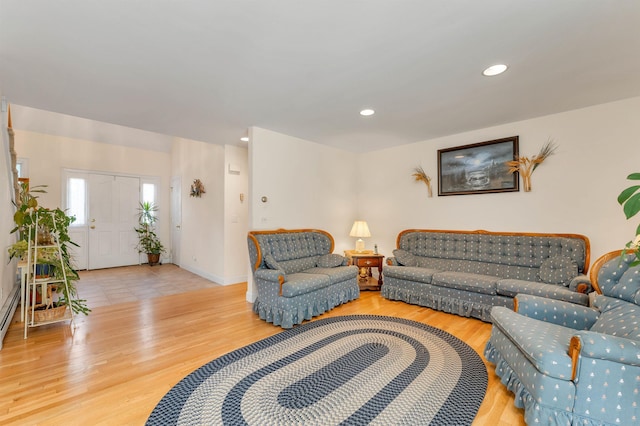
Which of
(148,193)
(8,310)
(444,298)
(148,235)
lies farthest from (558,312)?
(148,193)

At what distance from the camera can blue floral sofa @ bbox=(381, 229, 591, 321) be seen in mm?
3100

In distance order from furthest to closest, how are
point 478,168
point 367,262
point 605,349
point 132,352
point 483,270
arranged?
point 367,262, point 478,168, point 483,270, point 132,352, point 605,349

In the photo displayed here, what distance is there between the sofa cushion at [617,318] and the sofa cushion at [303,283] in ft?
8.02

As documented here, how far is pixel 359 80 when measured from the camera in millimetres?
2611

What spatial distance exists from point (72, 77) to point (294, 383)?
3250mm

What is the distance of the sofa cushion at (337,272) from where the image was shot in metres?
3.68

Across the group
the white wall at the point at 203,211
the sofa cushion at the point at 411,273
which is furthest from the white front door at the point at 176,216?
the sofa cushion at the point at 411,273

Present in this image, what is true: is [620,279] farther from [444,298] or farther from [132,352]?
[132,352]

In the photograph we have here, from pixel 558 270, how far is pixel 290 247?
3.23 metres

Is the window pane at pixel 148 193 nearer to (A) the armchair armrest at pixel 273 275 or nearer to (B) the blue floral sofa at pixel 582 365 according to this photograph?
(A) the armchair armrest at pixel 273 275

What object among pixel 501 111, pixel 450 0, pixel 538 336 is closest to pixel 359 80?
pixel 450 0

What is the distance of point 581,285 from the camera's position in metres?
2.76

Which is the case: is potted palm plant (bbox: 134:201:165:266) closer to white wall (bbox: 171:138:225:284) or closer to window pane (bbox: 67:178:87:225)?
white wall (bbox: 171:138:225:284)

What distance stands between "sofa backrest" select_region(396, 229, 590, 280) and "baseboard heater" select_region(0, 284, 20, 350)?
4901 millimetres
